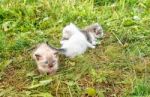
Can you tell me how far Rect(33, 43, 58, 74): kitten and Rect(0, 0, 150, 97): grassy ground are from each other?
0.22 feet

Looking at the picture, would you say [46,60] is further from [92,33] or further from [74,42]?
[92,33]

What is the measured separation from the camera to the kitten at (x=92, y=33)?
4602mm

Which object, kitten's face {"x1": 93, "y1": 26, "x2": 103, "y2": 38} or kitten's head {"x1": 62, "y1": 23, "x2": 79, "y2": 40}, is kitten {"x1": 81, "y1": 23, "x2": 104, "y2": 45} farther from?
kitten's head {"x1": 62, "y1": 23, "x2": 79, "y2": 40}

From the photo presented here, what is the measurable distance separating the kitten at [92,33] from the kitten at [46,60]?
50 cm

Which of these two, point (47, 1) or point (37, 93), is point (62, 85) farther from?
point (47, 1)

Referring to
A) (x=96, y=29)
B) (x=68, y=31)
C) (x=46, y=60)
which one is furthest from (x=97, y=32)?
(x=46, y=60)

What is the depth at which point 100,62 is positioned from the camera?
4.27 m

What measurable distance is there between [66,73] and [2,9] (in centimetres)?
156

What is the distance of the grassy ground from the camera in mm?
3881

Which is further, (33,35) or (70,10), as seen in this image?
(70,10)

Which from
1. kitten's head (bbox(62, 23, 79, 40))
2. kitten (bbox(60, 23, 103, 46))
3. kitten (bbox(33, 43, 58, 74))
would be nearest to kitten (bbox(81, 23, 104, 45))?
kitten (bbox(60, 23, 103, 46))

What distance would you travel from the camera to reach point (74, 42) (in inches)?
173

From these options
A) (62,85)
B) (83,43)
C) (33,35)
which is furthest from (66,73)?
(33,35)

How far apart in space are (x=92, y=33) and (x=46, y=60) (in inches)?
32.9
